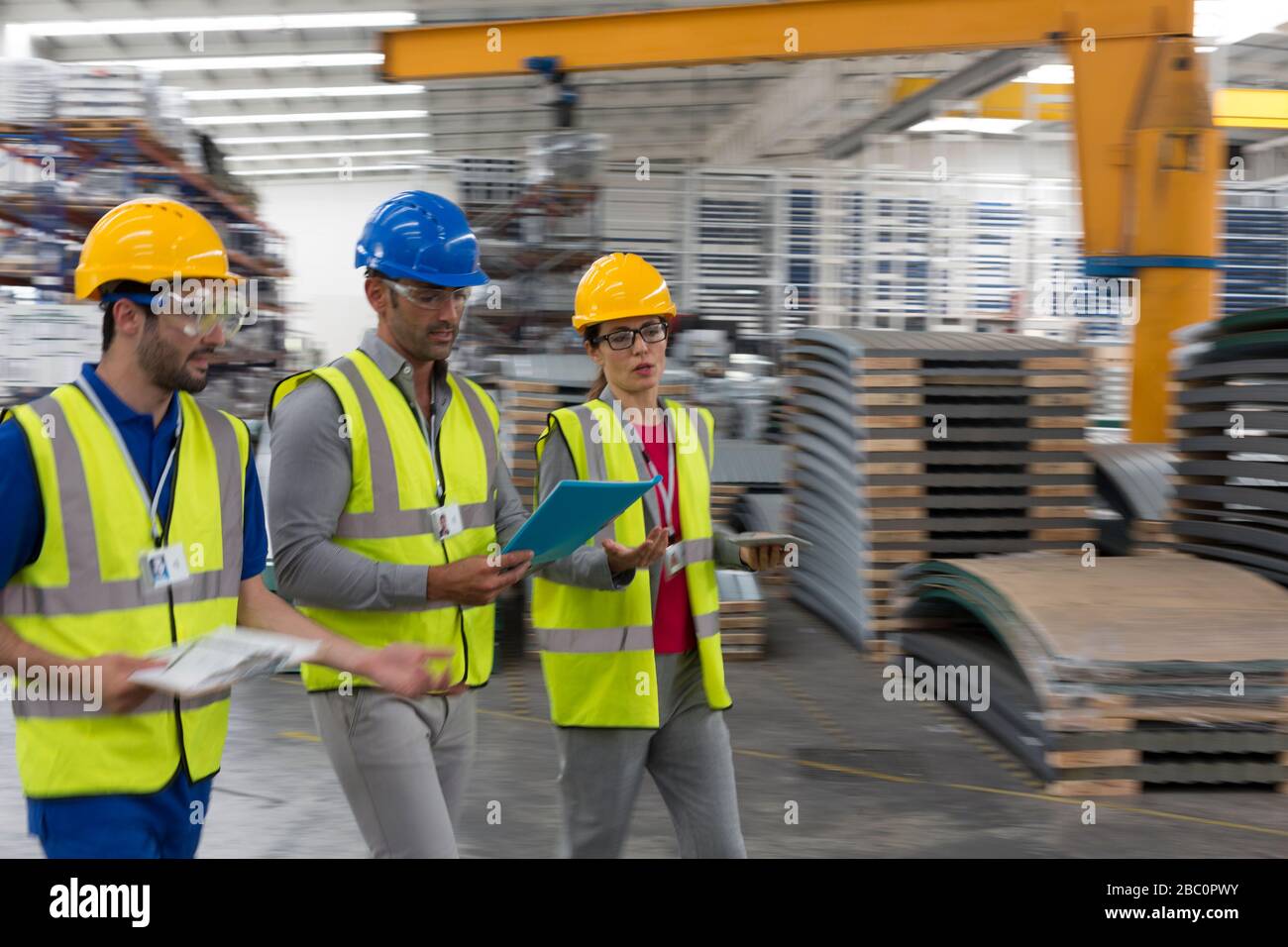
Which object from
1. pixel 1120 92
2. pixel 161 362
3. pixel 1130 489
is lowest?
pixel 1130 489

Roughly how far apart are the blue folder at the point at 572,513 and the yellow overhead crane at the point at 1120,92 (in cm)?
776

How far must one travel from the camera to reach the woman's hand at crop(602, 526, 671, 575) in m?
2.90

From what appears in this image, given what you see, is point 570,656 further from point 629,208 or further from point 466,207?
point 629,208

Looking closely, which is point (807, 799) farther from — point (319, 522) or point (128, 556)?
point (128, 556)

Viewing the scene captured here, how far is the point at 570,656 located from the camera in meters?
3.08

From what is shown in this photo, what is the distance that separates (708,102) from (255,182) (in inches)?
595

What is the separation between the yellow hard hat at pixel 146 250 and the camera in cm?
219

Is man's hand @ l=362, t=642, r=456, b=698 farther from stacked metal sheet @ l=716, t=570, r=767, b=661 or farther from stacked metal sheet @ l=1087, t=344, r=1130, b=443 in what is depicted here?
stacked metal sheet @ l=1087, t=344, r=1130, b=443

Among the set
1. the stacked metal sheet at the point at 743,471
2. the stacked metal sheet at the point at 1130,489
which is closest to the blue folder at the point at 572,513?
the stacked metal sheet at the point at 1130,489

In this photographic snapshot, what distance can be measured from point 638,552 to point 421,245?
86 cm

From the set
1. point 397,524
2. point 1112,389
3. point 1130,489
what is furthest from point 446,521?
point 1112,389

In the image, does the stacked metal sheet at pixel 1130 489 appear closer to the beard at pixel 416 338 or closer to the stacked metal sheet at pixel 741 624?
the stacked metal sheet at pixel 741 624

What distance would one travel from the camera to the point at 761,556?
3193mm

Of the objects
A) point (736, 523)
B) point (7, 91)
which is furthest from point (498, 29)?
point (736, 523)
